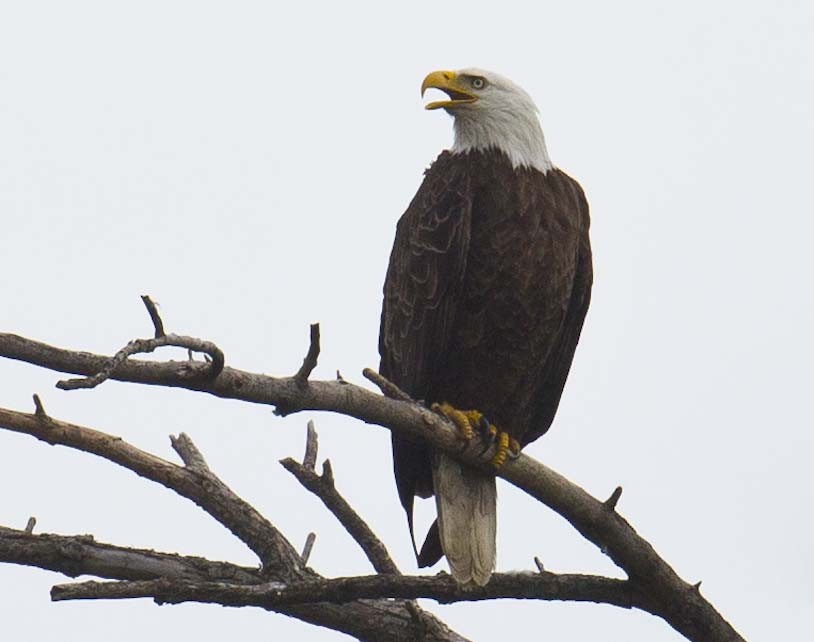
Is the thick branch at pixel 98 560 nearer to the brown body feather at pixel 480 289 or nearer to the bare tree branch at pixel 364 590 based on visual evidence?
the bare tree branch at pixel 364 590

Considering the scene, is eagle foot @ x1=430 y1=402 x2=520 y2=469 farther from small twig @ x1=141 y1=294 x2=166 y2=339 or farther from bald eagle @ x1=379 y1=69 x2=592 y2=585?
small twig @ x1=141 y1=294 x2=166 y2=339

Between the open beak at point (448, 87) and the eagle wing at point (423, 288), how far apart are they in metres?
0.32

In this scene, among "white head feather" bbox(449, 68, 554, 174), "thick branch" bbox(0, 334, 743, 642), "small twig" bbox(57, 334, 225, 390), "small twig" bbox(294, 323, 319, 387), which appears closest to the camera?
"small twig" bbox(57, 334, 225, 390)

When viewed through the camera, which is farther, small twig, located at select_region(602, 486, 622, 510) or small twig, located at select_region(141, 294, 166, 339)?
small twig, located at select_region(602, 486, 622, 510)

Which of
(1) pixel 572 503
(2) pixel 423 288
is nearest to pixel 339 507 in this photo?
(1) pixel 572 503

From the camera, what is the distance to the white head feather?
6160 millimetres

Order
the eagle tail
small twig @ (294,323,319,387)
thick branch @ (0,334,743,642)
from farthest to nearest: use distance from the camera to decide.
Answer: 1. the eagle tail
2. thick branch @ (0,334,743,642)
3. small twig @ (294,323,319,387)

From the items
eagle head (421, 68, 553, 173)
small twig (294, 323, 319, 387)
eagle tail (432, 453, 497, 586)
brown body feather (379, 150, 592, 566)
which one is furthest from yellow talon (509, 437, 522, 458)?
small twig (294, 323, 319, 387)

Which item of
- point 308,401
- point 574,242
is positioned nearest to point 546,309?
point 574,242

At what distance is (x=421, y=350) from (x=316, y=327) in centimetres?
216

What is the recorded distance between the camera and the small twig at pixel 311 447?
199 inches

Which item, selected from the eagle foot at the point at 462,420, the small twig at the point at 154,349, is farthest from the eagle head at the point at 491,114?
the small twig at the point at 154,349

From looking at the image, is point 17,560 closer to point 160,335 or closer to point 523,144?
point 160,335

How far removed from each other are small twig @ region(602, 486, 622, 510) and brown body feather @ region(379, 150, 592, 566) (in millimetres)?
1092
